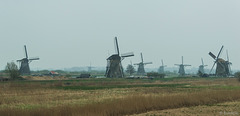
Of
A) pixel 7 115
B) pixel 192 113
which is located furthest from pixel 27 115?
pixel 192 113

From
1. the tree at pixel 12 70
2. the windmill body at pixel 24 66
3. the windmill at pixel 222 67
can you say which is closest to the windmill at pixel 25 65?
the windmill body at pixel 24 66

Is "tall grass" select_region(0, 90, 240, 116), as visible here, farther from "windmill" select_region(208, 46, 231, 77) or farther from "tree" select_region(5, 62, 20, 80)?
"windmill" select_region(208, 46, 231, 77)

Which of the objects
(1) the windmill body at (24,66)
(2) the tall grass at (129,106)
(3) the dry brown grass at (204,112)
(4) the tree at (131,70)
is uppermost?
(1) the windmill body at (24,66)

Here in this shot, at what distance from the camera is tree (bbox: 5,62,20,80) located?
83438 millimetres

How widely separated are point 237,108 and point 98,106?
11.6 metres

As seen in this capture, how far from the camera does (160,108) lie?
27391mm

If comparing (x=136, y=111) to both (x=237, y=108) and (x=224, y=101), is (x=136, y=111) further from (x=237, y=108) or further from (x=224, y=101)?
(x=224, y=101)

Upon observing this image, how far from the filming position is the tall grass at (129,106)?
70.7ft

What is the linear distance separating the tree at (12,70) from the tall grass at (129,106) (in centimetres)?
6141

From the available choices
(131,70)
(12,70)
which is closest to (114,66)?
(12,70)

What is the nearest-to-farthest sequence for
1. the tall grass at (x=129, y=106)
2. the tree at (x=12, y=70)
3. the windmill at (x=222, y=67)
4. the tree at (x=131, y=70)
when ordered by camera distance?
the tall grass at (x=129, y=106)
the tree at (x=12, y=70)
the windmill at (x=222, y=67)
the tree at (x=131, y=70)

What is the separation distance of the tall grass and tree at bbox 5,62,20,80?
61.4m

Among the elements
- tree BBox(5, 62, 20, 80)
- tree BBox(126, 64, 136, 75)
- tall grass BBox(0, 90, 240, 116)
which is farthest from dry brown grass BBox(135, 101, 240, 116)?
tree BBox(126, 64, 136, 75)

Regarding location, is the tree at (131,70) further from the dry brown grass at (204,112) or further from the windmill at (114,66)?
the dry brown grass at (204,112)
